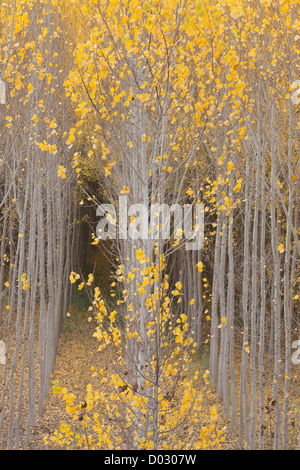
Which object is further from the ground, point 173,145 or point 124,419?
point 173,145

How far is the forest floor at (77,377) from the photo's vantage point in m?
10.00

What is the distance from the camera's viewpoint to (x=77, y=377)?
13258 mm

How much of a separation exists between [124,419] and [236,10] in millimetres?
5016

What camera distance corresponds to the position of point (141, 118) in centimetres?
514

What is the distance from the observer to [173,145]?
5.36 m

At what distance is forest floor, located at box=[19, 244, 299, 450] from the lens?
9995 millimetres

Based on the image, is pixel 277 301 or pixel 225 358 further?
pixel 225 358

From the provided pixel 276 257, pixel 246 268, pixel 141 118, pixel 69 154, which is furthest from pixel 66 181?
pixel 141 118

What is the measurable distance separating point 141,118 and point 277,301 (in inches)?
150

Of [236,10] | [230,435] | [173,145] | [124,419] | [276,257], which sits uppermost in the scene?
[236,10]

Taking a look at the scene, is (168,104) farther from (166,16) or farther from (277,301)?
(277,301)
